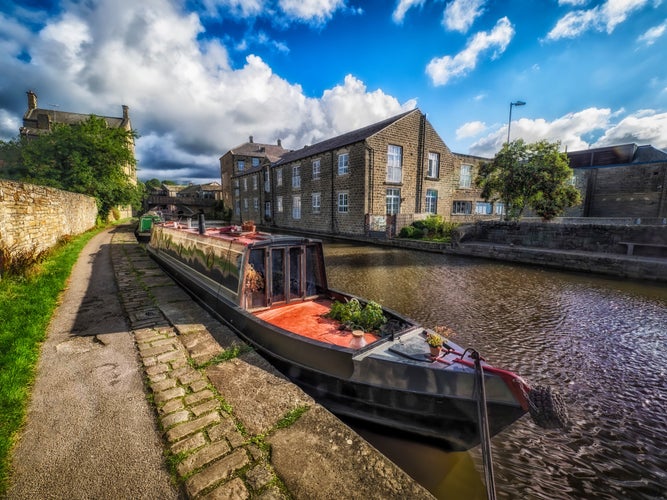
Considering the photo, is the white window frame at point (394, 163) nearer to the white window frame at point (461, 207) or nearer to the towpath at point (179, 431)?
the white window frame at point (461, 207)

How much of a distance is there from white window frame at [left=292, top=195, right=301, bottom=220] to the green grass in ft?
68.4

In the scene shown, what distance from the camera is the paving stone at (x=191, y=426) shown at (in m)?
2.73

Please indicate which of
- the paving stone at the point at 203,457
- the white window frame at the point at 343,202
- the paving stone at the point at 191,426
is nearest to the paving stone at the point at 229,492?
the paving stone at the point at 203,457

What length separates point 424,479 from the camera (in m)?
2.96

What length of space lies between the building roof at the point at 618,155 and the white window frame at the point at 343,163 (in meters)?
28.3

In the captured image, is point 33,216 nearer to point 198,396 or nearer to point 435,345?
point 198,396

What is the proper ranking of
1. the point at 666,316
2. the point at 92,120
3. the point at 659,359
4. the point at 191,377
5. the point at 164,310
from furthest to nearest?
the point at 92,120 < the point at 666,316 < the point at 164,310 < the point at 659,359 < the point at 191,377

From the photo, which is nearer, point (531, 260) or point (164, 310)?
point (164, 310)

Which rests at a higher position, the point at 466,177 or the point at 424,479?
the point at 466,177

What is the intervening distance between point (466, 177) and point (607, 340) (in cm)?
2431

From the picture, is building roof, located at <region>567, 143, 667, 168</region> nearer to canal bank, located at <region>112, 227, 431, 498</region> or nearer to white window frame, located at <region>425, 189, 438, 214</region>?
white window frame, located at <region>425, 189, 438, 214</region>

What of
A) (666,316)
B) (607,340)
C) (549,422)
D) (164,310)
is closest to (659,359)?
(607,340)

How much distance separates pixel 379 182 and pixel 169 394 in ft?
67.1

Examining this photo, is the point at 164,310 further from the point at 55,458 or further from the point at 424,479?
the point at 424,479
